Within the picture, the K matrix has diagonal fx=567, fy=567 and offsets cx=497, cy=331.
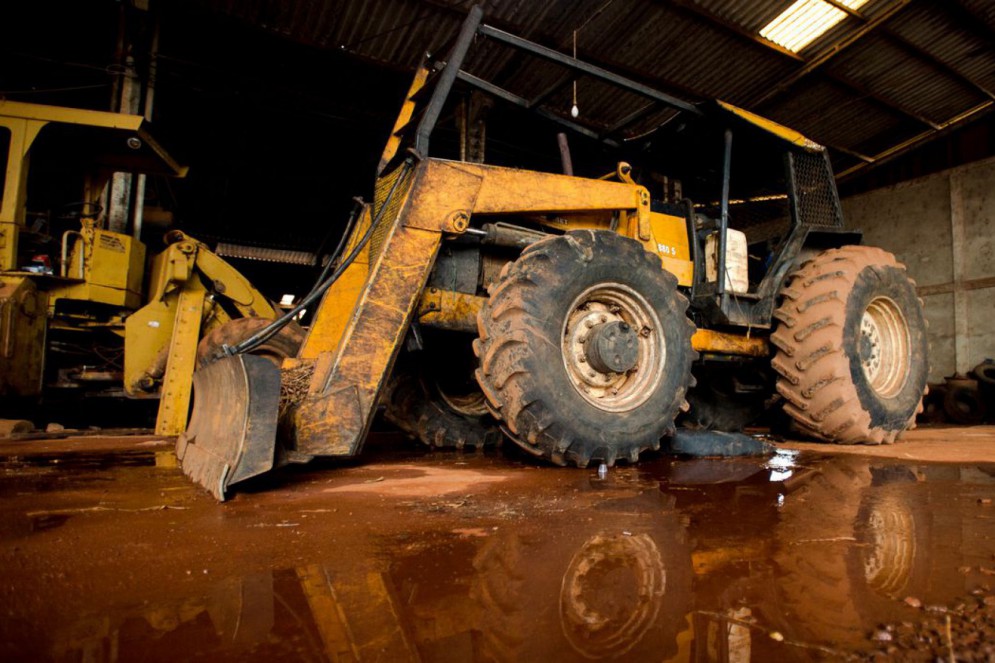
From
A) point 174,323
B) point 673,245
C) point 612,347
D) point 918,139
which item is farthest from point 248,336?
point 918,139

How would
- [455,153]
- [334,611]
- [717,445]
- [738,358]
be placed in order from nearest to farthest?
1. [334,611]
2. [717,445]
3. [738,358]
4. [455,153]

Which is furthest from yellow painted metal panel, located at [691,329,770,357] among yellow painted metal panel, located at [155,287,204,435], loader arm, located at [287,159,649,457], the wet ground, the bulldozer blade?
yellow painted metal panel, located at [155,287,204,435]

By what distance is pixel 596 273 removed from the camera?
3.33m

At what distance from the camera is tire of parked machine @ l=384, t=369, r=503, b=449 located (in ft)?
14.2

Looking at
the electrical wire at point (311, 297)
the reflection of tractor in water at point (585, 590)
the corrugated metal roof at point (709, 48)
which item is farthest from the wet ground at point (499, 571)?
the corrugated metal roof at point (709, 48)

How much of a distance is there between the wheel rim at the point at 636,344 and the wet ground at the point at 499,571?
792 mm

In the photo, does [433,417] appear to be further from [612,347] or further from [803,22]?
[803,22]

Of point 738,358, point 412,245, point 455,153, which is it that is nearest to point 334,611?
point 412,245

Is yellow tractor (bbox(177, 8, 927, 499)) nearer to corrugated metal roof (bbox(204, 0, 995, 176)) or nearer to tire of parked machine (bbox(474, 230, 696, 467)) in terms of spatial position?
tire of parked machine (bbox(474, 230, 696, 467))

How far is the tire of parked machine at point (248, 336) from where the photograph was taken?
221 inches

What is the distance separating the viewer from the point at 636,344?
338 cm

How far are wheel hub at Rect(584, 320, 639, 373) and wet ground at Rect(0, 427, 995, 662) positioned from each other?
81 centimetres

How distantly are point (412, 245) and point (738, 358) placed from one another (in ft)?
9.73

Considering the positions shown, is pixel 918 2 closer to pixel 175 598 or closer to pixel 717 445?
pixel 717 445
